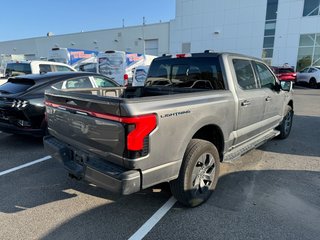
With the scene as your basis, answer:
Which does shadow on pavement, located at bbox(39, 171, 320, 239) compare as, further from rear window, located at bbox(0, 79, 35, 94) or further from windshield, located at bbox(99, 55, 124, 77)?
windshield, located at bbox(99, 55, 124, 77)

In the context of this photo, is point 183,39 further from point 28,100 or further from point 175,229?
point 175,229

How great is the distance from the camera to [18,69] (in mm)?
9609

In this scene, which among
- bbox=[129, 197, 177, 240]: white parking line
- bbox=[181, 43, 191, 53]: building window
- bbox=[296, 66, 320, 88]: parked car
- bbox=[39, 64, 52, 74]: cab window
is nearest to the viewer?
bbox=[129, 197, 177, 240]: white parking line

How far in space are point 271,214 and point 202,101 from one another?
163 cm

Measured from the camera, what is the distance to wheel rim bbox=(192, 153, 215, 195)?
306 centimetres

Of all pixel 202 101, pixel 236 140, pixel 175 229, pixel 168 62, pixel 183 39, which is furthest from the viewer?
pixel 183 39

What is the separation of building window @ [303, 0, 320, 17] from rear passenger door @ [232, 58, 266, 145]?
85.8 feet

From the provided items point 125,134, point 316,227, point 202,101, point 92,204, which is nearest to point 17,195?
point 92,204

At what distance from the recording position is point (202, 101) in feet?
9.69

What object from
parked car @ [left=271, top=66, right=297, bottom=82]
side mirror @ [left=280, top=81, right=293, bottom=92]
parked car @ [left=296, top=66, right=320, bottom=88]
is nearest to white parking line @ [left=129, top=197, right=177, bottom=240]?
side mirror @ [left=280, top=81, right=293, bottom=92]

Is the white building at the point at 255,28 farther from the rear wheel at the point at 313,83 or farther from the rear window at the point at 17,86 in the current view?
the rear window at the point at 17,86

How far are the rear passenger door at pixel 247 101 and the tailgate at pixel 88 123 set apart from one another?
6.67 feet

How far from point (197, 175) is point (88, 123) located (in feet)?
4.82

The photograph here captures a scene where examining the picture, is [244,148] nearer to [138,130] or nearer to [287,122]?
[138,130]
